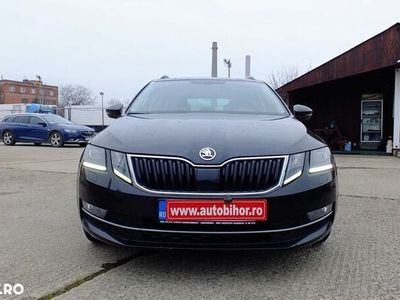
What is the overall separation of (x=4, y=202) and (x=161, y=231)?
12.1 ft

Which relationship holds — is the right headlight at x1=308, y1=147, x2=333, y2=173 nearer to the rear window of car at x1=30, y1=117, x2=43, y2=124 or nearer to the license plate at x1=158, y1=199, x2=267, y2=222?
the license plate at x1=158, y1=199, x2=267, y2=222

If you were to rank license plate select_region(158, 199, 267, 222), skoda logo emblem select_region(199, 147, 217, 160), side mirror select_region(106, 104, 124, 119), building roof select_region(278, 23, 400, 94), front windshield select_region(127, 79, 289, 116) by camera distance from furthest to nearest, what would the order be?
building roof select_region(278, 23, 400, 94)
side mirror select_region(106, 104, 124, 119)
front windshield select_region(127, 79, 289, 116)
skoda logo emblem select_region(199, 147, 217, 160)
license plate select_region(158, 199, 267, 222)

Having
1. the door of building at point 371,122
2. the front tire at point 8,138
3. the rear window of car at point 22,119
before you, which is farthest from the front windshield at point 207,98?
the front tire at point 8,138

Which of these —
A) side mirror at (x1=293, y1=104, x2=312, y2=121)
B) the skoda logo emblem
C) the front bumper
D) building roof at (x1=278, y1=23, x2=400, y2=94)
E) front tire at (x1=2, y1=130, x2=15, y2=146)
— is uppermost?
building roof at (x1=278, y1=23, x2=400, y2=94)

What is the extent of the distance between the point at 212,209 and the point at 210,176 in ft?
0.66

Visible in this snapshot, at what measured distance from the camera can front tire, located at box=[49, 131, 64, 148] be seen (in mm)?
18406

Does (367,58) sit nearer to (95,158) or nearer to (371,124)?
(371,124)

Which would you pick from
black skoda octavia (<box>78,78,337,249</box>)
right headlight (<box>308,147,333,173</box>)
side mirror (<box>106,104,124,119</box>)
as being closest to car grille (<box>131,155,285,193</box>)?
black skoda octavia (<box>78,78,337,249</box>)

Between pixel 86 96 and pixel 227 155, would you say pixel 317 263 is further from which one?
pixel 86 96

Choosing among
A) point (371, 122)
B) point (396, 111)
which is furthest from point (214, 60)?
point (396, 111)

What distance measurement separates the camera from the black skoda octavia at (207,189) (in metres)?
2.82

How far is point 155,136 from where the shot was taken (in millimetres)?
3162

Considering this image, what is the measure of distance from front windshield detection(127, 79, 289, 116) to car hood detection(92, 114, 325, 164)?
49 centimetres

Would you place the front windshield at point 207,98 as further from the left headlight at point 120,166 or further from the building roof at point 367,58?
the building roof at point 367,58
